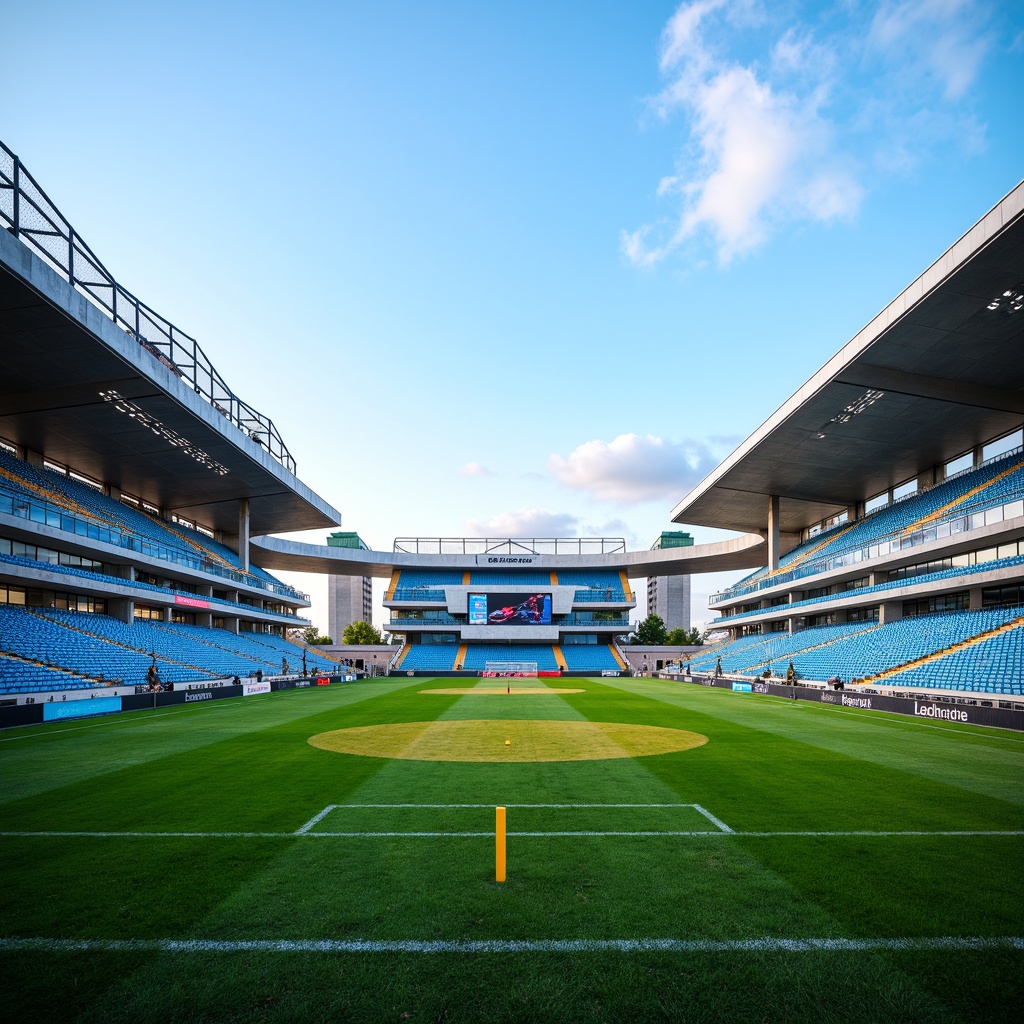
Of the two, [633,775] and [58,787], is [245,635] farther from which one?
[633,775]

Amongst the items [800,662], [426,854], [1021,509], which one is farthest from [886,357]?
[426,854]

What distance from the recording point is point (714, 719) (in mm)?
24312

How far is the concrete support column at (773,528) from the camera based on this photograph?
180 ft

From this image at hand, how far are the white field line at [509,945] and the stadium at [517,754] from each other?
0.04 m

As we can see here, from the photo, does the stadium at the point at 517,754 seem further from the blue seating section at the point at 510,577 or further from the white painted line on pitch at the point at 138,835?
the blue seating section at the point at 510,577

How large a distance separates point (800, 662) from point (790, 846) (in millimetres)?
39342

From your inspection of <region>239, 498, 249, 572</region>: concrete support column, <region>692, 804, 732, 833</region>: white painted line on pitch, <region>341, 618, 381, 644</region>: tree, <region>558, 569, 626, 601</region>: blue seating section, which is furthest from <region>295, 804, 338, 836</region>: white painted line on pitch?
<region>341, 618, 381, 644</region>: tree

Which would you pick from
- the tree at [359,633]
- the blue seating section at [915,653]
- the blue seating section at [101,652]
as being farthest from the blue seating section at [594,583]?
the tree at [359,633]

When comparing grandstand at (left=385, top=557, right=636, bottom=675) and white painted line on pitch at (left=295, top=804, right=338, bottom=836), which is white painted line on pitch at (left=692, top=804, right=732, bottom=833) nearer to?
white painted line on pitch at (left=295, top=804, right=338, bottom=836)

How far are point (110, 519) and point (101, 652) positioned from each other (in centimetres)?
1365

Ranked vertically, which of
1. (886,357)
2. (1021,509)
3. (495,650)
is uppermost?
(886,357)

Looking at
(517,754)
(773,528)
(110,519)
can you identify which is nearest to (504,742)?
(517,754)

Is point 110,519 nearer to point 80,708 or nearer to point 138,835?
point 80,708

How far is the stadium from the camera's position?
533 centimetres
